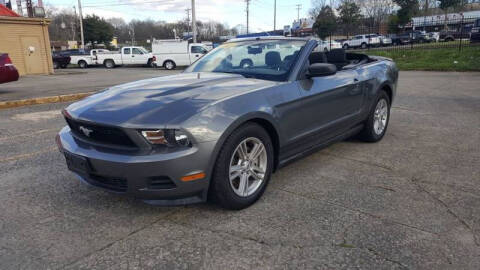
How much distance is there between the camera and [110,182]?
9.73 ft

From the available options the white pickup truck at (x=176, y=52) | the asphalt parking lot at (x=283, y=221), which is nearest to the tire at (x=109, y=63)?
the white pickup truck at (x=176, y=52)

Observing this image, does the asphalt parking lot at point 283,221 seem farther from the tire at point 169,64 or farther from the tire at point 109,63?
the tire at point 109,63

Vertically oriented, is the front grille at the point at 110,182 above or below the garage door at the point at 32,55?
below

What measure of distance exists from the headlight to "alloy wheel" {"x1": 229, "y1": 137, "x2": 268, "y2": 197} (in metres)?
0.49

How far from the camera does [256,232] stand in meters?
2.95

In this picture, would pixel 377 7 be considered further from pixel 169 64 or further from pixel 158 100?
pixel 158 100

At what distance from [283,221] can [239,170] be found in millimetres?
550

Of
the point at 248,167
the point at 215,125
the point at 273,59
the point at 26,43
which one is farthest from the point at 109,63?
the point at 215,125

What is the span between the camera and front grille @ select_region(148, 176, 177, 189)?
2.81 meters

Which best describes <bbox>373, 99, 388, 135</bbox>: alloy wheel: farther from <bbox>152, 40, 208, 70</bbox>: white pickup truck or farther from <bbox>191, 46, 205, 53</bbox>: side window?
<bbox>191, 46, 205, 53</bbox>: side window

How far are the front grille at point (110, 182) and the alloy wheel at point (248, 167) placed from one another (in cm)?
84

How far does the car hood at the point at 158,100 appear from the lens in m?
2.88

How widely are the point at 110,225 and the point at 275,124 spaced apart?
1620 millimetres

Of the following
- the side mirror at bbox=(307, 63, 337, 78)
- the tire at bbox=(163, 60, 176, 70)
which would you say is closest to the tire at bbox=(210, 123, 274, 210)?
the side mirror at bbox=(307, 63, 337, 78)
